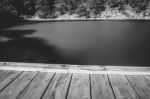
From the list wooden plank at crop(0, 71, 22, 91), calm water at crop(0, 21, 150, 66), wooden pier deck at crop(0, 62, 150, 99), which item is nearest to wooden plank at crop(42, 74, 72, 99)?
wooden pier deck at crop(0, 62, 150, 99)

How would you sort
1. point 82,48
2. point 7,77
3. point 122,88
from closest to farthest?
point 122,88 → point 7,77 → point 82,48

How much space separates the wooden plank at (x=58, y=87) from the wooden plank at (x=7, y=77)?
323 millimetres

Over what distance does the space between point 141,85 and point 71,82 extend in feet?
1.59

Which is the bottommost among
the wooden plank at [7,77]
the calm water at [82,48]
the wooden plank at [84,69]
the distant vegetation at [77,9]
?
the calm water at [82,48]

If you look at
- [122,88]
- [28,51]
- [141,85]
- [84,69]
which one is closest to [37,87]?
[84,69]

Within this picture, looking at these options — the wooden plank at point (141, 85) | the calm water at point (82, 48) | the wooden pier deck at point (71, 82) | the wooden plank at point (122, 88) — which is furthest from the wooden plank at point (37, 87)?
the calm water at point (82, 48)

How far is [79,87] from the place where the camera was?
1135mm

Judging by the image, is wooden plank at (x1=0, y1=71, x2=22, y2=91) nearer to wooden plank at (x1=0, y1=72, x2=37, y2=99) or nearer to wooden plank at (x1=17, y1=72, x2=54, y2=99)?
wooden plank at (x1=0, y1=72, x2=37, y2=99)

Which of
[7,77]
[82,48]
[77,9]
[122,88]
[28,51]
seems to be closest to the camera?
[122,88]

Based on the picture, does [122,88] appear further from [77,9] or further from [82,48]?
[77,9]

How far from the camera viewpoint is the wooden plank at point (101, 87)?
102cm

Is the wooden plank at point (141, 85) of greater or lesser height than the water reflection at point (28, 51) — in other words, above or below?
above

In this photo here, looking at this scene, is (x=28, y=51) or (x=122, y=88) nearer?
(x=122, y=88)

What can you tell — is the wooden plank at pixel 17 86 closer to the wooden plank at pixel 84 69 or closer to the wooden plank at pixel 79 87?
the wooden plank at pixel 84 69
